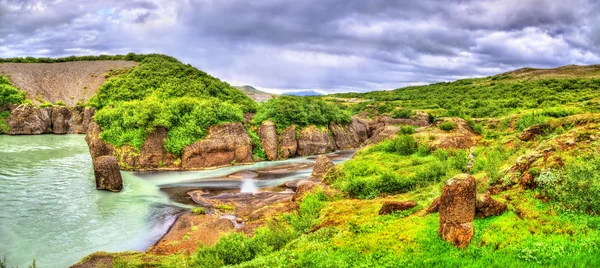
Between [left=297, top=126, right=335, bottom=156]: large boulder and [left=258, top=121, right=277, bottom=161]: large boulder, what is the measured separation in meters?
4.85

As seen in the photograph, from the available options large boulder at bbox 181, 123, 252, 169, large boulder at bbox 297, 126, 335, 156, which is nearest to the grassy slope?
large boulder at bbox 181, 123, 252, 169

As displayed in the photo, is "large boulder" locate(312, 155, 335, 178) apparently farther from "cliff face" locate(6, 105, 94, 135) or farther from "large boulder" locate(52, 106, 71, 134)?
"large boulder" locate(52, 106, 71, 134)

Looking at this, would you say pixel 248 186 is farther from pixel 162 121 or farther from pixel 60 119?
pixel 60 119

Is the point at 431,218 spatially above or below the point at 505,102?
below

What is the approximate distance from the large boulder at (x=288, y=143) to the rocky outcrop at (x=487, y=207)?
41.7m

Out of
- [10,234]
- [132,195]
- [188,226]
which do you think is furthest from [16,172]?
[188,226]

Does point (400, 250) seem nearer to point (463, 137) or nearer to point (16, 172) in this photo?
point (463, 137)

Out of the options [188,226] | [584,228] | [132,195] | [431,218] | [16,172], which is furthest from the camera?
[16,172]

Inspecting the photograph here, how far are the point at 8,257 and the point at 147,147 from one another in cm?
2654

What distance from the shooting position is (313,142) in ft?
185

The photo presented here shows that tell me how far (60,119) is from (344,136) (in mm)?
61270

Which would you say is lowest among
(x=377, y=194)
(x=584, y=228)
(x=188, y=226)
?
(x=188, y=226)

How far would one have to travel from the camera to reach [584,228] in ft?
31.9

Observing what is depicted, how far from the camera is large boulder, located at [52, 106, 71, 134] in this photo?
248 feet
